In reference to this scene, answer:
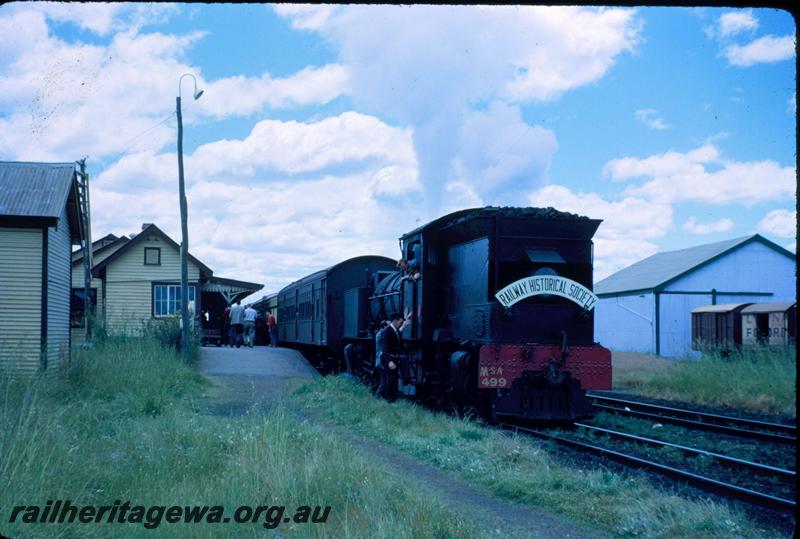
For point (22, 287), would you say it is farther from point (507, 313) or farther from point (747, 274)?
point (747, 274)

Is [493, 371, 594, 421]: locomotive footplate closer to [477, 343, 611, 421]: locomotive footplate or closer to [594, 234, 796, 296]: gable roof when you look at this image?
[477, 343, 611, 421]: locomotive footplate

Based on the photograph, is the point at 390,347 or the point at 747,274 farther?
the point at 747,274

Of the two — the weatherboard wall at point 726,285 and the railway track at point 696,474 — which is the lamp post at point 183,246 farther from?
the weatherboard wall at point 726,285

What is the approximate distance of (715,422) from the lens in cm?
1493

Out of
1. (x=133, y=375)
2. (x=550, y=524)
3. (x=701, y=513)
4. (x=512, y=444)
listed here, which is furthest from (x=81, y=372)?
(x=701, y=513)

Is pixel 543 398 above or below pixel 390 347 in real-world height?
below

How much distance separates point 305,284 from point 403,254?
12.5 metres

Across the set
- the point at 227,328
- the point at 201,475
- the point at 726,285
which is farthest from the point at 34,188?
the point at 726,285

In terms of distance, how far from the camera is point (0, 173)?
66.3ft

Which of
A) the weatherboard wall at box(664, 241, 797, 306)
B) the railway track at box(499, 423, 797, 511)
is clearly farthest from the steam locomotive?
the weatherboard wall at box(664, 241, 797, 306)

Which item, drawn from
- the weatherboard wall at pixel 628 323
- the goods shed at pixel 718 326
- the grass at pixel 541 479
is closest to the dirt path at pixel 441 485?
the grass at pixel 541 479

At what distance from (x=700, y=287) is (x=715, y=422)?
Result: 82.3 feet

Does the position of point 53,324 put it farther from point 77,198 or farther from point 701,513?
point 701,513

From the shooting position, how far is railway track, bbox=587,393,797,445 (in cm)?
1248
